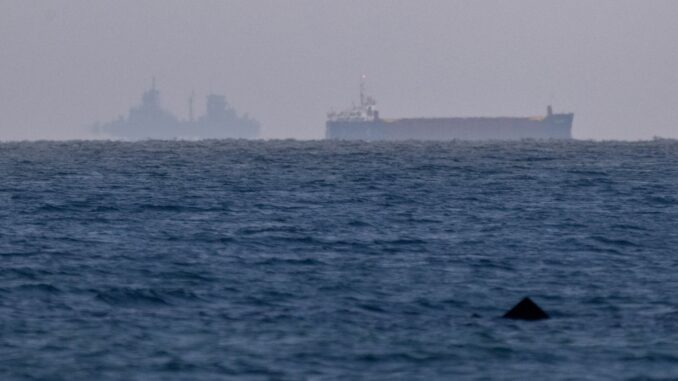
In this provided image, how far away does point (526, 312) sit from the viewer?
2333 centimetres

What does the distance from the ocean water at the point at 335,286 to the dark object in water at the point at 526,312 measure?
35cm

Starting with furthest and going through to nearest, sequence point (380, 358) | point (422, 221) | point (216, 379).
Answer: point (422, 221), point (380, 358), point (216, 379)

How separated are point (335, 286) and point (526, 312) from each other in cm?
544

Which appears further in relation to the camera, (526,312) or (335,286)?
(335,286)

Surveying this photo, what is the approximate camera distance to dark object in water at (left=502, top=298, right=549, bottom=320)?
2328cm

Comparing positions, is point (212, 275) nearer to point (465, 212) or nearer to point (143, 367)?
point (143, 367)

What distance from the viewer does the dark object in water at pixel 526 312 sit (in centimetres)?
2328

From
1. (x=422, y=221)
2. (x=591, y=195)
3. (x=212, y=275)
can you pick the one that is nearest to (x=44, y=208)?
(x=422, y=221)

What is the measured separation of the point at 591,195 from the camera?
57.9m

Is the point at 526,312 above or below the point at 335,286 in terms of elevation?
above

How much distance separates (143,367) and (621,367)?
294 inches

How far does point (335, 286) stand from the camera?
89.8 feet

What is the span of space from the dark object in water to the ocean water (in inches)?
13.8

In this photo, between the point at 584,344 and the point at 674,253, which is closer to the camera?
the point at 584,344
